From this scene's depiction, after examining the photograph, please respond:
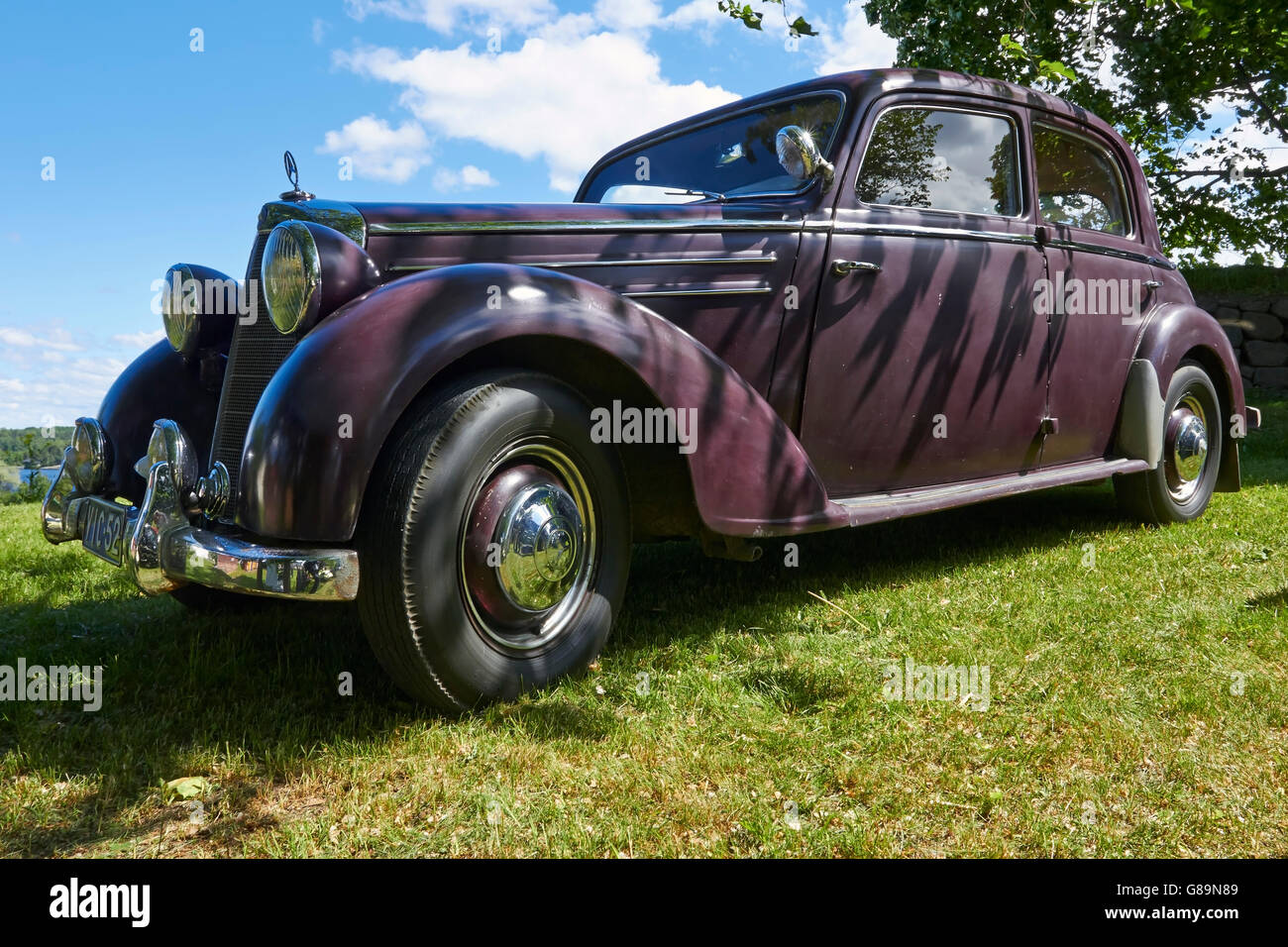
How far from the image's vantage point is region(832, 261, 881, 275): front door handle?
3.41m

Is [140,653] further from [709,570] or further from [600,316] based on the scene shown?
[709,570]

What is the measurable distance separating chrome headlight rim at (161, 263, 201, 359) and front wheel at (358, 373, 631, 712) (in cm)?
133

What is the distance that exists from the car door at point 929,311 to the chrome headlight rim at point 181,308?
221 cm

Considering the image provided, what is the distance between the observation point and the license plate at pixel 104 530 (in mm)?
2590

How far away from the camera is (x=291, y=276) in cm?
251

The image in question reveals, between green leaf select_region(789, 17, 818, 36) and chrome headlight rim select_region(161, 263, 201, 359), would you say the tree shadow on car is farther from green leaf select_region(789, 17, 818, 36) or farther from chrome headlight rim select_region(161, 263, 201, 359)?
green leaf select_region(789, 17, 818, 36)

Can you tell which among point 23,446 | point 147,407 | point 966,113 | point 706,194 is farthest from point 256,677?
point 23,446

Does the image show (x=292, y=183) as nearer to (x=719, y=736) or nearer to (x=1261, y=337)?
(x=719, y=736)

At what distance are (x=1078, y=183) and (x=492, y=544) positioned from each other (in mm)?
3758

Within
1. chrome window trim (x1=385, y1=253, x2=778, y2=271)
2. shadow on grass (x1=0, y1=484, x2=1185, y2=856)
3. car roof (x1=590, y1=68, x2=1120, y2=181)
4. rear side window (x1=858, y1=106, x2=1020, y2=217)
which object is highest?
car roof (x1=590, y1=68, x2=1120, y2=181)

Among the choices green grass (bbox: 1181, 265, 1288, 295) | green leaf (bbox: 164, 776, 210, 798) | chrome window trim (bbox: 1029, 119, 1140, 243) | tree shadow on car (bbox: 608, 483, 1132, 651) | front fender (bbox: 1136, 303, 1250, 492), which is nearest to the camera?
green leaf (bbox: 164, 776, 210, 798)

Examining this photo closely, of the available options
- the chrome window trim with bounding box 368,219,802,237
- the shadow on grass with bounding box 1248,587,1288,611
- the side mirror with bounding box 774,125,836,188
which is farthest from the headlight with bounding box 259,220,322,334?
the shadow on grass with bounding box 1248,587,1288,611

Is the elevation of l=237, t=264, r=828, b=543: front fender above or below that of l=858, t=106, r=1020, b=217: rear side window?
below

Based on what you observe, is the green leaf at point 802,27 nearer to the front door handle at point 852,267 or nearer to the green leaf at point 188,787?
the front door handle at point 852,267
